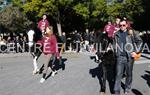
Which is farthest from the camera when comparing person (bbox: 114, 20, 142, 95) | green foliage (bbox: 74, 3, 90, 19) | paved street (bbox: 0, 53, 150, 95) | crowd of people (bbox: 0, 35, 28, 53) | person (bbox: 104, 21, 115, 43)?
green foliage (bbox: 74, 3, 90, 19)

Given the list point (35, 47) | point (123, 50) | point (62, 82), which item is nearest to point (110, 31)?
point (62, 82)

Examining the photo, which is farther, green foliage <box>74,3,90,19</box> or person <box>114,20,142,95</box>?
green foliage <box>74,3,90,19</box>

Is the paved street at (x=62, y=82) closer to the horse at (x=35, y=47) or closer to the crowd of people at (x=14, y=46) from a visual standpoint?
the horse at (x=35, y=47)

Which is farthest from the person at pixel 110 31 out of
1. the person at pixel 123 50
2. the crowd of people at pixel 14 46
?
the crowd of people at pixel 14 46

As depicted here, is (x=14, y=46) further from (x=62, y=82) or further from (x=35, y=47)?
(x=62, y=82)

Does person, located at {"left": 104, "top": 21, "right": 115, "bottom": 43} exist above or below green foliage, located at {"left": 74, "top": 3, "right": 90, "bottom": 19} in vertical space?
below

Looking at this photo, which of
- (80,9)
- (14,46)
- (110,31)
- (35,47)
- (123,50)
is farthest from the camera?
(80,9)

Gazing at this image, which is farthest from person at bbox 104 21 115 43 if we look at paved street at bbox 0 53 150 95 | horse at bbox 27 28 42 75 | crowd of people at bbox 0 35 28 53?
crowd of people at bbox 0 35 28 53

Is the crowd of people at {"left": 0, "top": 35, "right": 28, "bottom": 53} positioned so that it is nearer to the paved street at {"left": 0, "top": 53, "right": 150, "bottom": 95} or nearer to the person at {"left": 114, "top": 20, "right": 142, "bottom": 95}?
the paved street at {"left": 0, "top": 53, "right": 150, "bottom": 95}

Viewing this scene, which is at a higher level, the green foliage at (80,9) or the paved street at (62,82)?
the green foliage at (80,9)

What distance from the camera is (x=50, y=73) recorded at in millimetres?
15273

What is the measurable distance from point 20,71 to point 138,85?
5.40m

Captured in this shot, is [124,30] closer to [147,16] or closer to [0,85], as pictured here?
[0,85]

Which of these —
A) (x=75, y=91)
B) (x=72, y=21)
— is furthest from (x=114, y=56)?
(x=72, y=21)
